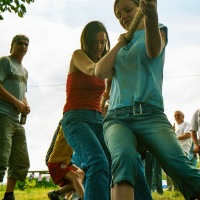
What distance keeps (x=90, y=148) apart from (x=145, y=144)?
866mm

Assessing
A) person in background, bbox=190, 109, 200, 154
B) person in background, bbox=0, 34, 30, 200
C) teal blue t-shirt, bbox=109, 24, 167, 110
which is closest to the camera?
teal blue t-shirt, bbox=109, 24, 167, 110

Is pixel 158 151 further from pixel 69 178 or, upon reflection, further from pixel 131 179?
pixel 69 178

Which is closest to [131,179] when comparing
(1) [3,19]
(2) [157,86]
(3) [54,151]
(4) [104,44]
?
(2) [157,86]

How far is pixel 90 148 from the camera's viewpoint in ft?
10.6

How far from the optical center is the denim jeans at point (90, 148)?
3.15m

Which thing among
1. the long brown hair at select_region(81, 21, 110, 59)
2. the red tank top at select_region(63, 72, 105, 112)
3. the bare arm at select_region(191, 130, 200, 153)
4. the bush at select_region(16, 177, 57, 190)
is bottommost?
the bush at select_region(16, 177, 57, 190)

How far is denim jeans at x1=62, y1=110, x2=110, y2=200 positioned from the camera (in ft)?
10.3

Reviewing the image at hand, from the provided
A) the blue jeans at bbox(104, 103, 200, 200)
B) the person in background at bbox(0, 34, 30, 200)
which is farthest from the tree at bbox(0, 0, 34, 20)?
the blue jeans at bbox(104, 103, 200, 200)

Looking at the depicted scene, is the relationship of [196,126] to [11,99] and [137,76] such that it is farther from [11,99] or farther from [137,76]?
[137,76]

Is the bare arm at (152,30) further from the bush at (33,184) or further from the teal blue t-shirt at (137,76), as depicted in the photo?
the bush at (33,184)

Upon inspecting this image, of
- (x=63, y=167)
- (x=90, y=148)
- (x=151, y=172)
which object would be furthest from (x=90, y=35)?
(x=151, y=172)

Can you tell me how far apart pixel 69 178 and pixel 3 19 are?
225cm

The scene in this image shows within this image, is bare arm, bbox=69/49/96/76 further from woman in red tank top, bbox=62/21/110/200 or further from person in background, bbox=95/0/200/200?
person in background, bbox=95/0/200/200

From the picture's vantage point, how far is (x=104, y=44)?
3.68 m
